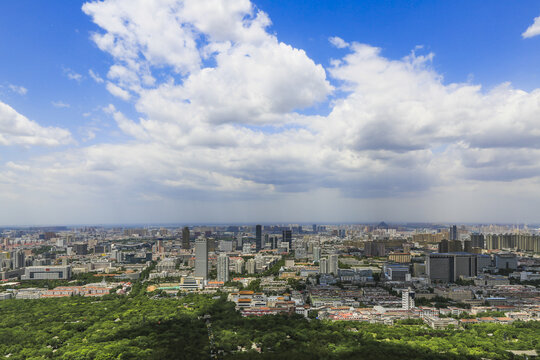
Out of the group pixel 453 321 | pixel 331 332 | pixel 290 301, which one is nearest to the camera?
pixel 331 332

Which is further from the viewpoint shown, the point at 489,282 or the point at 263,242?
the point at 263,242

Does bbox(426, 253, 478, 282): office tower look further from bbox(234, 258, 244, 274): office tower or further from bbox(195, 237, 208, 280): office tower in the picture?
bbox(195, 237, 208, 280): office tower

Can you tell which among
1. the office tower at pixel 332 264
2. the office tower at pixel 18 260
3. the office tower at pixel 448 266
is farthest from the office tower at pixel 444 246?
the office tower at pixel 18 260

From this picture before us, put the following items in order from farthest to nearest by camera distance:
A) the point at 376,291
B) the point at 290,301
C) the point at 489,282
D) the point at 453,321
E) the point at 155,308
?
the point at 489,282
the point at 376,291
the point at 290,301
the point at 155,308
the point at 453,321

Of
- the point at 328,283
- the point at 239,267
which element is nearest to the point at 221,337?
the point at 328,283

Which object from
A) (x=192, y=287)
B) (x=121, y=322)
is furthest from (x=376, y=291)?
(x=121, y=322)

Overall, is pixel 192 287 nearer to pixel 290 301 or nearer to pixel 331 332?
pixel 290 301
